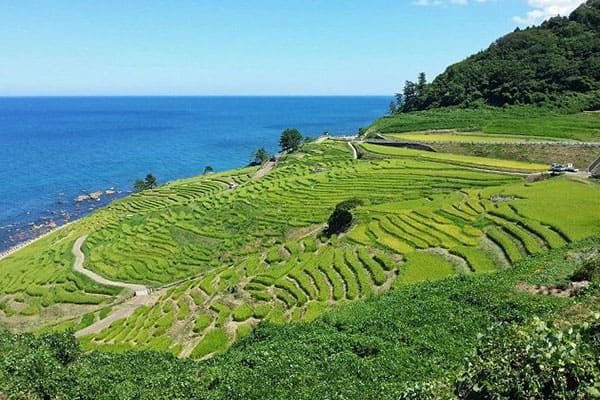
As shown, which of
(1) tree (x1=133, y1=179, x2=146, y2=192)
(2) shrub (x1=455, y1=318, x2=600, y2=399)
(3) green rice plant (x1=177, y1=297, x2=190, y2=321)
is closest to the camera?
(2) shrub (x1=455, y1=318, x2=600, y2=399)

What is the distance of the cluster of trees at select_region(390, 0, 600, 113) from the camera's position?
9669 cm

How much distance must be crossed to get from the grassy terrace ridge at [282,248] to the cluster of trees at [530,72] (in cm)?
4916

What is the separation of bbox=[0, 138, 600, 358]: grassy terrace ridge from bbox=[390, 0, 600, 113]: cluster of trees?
49.2 m

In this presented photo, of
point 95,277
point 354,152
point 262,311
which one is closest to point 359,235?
point 262,311

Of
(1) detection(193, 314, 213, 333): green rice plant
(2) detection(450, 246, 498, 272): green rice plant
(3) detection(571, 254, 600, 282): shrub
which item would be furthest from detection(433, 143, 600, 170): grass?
(1) detection(193, 314, 213, 333): green rice plant

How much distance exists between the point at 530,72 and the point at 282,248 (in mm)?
94674

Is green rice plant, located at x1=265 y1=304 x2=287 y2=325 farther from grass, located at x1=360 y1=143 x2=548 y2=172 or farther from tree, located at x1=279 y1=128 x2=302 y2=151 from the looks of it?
tree, located at x1=279 y1=128 x2=302 y2=151

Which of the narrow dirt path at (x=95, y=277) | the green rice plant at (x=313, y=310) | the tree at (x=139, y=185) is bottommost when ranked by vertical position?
the narrow dirt path at (x=95, y=277)

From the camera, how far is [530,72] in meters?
106

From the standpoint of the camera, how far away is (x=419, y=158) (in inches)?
2847

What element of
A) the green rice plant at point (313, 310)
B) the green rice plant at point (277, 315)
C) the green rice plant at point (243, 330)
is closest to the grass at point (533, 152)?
the green rice plant at point (313, 310)

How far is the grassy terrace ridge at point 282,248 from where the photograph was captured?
33.2 metres

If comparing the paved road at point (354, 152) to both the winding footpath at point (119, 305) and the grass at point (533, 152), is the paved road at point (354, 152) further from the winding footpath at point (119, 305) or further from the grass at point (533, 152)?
the winding footpath at point (119, 305)

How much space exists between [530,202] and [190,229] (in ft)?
140
